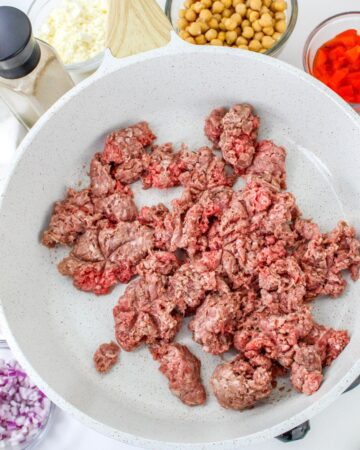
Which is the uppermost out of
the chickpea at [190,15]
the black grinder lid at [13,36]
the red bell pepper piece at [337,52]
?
the black grinder lid at [13,36]

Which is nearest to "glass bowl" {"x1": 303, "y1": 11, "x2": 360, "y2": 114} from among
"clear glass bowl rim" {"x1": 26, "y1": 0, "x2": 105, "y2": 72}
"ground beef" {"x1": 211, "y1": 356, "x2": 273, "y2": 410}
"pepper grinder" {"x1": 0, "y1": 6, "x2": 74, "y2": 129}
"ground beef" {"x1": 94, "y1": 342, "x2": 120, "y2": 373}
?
"clear glass bowl rim" {"x1": 26, "y1": 0, "x2": 105, "y2": 72}

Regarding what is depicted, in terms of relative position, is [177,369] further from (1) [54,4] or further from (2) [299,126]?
(1) [54,4]

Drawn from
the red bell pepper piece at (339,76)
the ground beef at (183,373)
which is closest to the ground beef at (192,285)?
the ground beef at (183,373)

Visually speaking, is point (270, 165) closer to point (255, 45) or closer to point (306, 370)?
point (255, 45)

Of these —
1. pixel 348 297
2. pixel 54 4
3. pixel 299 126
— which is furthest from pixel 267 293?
pixel 54 4

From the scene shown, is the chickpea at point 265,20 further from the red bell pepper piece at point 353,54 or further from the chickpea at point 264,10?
the red bell pepper piece at point 353,54

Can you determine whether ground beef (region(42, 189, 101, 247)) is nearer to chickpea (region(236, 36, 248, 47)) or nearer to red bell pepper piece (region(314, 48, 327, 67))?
chickpea (region(236, 36, 248, 47))

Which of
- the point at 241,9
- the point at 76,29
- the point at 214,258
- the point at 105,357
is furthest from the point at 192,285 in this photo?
the point at 76,29
